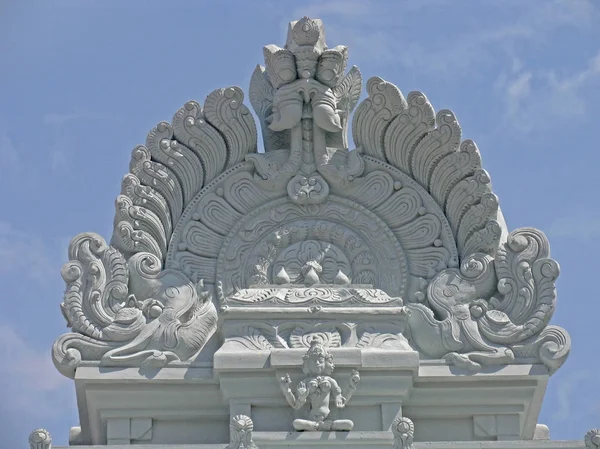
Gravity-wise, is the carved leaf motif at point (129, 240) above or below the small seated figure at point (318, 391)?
above

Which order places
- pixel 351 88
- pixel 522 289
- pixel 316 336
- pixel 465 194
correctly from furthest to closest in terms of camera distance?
pixel 351 88
pixel 465 194
pixel 522 289
pixel 316 336

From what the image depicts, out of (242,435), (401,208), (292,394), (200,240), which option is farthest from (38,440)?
(401,208)

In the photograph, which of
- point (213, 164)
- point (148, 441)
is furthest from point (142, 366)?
point (213, 164)

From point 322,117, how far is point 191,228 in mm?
1946

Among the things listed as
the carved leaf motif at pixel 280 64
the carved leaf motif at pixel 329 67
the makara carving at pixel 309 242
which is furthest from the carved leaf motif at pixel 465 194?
the carved leaf motif at pixel 280 64

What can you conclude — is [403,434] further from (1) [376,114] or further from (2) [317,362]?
(1) [376,114]

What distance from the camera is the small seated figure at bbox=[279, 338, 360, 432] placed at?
2825 cm

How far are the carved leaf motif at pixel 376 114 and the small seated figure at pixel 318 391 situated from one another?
114 inches

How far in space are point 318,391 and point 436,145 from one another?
3507 millimetres

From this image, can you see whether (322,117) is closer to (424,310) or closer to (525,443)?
(424,310)

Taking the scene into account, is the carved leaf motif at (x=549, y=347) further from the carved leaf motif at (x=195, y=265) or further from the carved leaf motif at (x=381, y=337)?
the carved leaf motif at (x=195, y=265)

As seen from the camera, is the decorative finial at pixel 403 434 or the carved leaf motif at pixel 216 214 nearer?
the decorative finial at pixel 403 434

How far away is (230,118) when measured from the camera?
3039cm

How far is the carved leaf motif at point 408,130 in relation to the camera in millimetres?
30297
